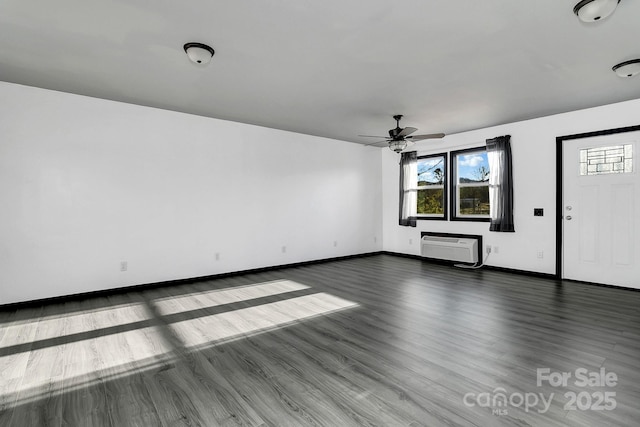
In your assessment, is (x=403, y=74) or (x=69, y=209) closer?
(x=403, y=74)

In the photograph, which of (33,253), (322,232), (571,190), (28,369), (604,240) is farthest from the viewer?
(322,232)

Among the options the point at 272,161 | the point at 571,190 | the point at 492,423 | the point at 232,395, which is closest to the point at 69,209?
the point at 272,161

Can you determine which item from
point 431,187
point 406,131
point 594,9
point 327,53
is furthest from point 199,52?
point 431,187

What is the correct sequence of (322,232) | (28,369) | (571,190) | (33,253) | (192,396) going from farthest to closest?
(322,232) < (571,190) < (33,253) < (28,369) < (192,396)

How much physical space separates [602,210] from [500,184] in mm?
1448

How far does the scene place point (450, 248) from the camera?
20.3ft

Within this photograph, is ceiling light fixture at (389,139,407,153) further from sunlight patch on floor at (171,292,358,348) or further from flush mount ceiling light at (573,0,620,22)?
flush mount ceiling light at (573,0,620,22)

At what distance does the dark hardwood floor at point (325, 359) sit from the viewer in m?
1.87

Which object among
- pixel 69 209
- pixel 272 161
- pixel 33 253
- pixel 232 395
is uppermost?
pixel 272 161

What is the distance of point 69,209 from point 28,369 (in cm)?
236

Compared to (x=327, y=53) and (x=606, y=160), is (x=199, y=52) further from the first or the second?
(x=606, y=160)

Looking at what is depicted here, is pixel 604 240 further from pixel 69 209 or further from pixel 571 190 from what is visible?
pixel 69 209

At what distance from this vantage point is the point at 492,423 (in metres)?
1.76

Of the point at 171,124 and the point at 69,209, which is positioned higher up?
the point at 171,124
